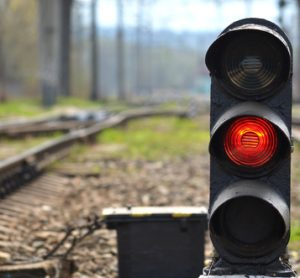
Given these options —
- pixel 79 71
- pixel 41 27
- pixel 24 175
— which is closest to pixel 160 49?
pixel 79 71

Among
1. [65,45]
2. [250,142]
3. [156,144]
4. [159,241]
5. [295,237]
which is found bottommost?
[156,144]

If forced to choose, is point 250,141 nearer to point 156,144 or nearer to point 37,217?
point 37,217

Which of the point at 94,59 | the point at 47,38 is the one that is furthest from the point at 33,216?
the point at 94,59

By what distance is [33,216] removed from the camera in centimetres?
598

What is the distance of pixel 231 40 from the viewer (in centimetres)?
214

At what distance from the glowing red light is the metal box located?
1225 millimetres

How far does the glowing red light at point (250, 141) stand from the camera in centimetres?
212

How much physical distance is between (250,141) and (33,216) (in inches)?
163

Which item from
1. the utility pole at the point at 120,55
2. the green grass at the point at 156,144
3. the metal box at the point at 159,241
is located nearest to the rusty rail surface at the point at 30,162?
the green grass at the point at 156,144

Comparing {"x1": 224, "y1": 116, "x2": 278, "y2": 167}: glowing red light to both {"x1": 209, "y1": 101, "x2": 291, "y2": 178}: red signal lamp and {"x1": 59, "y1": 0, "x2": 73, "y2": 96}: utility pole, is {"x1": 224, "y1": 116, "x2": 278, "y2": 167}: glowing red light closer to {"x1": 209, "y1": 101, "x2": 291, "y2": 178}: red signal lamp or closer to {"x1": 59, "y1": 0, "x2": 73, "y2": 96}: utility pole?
{"x1": 209, "y1": 101, "x2": 291, "y2": 178}: red signal lamp

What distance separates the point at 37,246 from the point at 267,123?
306cm

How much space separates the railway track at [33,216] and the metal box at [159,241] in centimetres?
44

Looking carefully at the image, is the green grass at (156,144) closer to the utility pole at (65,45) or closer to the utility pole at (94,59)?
the utility pole at (65,45)

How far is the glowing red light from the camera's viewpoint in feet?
6.94
